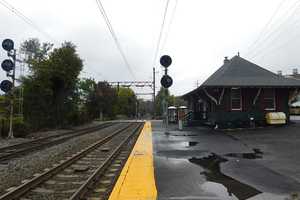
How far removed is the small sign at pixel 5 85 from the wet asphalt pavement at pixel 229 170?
13603 millimetres

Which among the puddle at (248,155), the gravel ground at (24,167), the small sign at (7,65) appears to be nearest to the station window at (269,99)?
the puddle at (248,155)

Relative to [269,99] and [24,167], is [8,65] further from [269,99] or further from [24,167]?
[269,99]

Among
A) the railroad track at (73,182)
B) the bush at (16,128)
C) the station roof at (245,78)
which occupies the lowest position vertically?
the railroad track at (73,182)

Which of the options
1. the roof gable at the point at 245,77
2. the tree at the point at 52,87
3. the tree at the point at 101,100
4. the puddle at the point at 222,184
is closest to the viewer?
the puddle at the point at 222,184

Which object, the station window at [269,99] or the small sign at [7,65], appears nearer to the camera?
the small sign at [7,65]

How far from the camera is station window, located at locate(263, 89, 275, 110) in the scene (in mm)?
29000

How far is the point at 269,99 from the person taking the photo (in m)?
29.1

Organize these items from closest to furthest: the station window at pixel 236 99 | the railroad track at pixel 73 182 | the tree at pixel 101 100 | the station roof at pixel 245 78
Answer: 1. the railroad track at pixel 73 182
2. the station roof at pixel 245 78
3. the station window at pixel 236 99
4. the tree at pixel 101 100

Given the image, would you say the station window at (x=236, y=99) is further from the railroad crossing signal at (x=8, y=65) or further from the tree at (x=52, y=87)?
the tree at (x=52, y=87)

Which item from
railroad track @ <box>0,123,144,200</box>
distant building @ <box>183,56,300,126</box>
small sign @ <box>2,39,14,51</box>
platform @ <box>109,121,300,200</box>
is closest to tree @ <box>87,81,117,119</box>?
small sign @ <box>2,39,14,51</box>

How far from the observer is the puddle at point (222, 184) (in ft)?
26.8

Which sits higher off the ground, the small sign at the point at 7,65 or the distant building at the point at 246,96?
the small sign at the point at 7,65

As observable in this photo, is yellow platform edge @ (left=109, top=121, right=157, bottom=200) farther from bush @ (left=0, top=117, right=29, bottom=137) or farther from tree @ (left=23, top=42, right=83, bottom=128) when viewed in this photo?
tree @ (left=23, top=42, right=83, bottom=128)

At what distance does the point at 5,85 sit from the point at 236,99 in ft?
50.5
